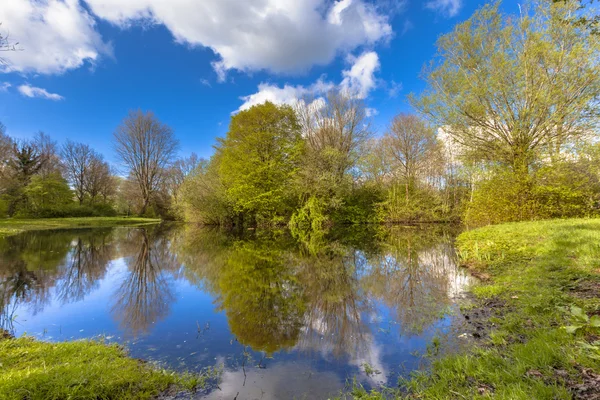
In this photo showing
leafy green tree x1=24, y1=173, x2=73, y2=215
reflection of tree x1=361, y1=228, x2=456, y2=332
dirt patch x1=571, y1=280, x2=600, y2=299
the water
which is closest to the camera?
the water

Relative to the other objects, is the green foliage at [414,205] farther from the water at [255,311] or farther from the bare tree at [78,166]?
the bare tree at [78,166]

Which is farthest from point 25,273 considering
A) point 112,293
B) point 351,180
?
point 351,180

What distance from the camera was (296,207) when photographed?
2573 centimetres

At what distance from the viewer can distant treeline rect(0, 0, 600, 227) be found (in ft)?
42.2

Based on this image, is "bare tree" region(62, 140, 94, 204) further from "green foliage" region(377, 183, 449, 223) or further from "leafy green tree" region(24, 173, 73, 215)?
"green foliage" region(377, 183, 449, 223)

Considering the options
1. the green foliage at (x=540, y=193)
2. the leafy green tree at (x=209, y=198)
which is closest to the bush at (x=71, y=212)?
the leafy green tree at (x=209, y=198)

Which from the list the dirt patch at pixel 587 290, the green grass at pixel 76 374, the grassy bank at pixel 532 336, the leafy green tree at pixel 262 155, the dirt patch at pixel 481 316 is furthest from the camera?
the leafy green tree at pixel 262 155

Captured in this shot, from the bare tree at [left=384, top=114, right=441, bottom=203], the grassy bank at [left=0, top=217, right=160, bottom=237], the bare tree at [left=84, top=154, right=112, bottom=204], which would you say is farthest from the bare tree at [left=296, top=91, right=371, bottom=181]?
the bare tree at [left=84, top=154, right=112, bottom=204]

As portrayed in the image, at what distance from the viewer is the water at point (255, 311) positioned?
12.1 ft

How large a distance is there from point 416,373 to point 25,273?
11066mm

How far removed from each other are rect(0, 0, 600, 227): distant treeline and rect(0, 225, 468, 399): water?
6.30 meters

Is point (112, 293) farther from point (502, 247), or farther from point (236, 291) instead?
point (502, 247)

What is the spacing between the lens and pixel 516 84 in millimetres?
13539

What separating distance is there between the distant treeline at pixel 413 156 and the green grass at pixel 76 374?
27.5 ft
